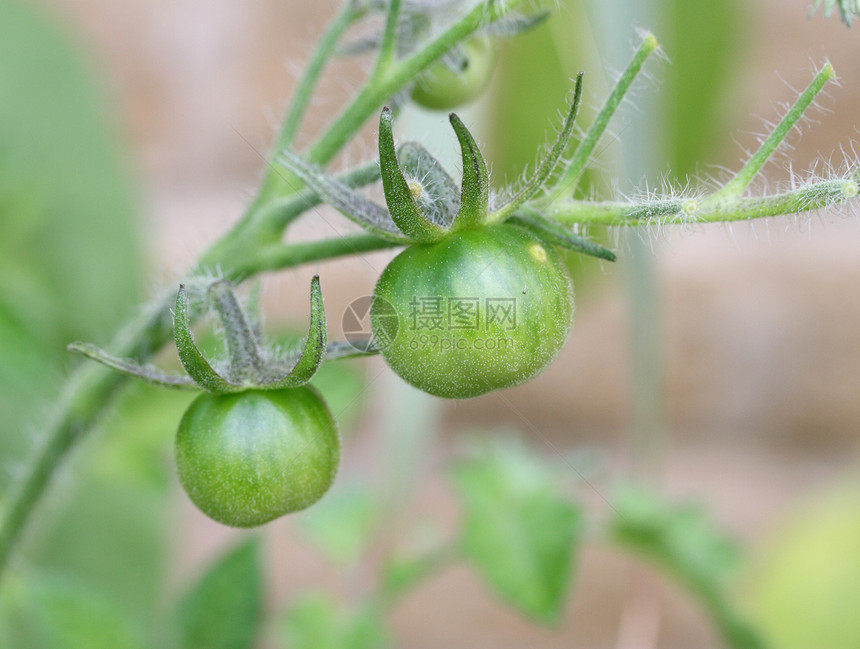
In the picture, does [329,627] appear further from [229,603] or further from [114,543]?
[114,543]

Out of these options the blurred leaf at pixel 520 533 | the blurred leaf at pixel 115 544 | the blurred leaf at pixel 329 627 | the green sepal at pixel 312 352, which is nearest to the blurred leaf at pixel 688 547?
the blurred leaf at pixel 520 533

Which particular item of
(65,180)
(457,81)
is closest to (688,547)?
(457,81)

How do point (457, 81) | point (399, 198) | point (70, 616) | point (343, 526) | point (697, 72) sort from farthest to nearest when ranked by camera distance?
point (697, 72)
point (343, 526)
point (70, 616)
point (457, 81)
point (399, 198)

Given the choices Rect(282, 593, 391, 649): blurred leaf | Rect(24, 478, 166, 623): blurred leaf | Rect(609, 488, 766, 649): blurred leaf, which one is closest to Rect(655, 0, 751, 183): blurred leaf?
Rect(609, 488, 766, 649): blurred leaf

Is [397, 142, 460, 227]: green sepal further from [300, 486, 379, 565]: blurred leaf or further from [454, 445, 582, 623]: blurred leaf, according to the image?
[300, 486, 379, 565]: blurred leaf

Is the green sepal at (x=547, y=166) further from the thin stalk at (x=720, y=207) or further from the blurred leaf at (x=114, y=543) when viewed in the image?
the blurred leaf at (x=114, y=543)

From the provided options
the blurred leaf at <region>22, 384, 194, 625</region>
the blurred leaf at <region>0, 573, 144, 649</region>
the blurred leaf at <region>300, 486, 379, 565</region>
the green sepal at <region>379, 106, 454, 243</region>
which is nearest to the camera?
the green sepal at <region>379, 106, 454, 243</region>

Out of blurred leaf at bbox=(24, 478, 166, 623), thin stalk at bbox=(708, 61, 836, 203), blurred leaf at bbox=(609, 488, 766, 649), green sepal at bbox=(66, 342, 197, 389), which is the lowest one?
blurred leaf at bbox=(24, 478, 166, 623)
